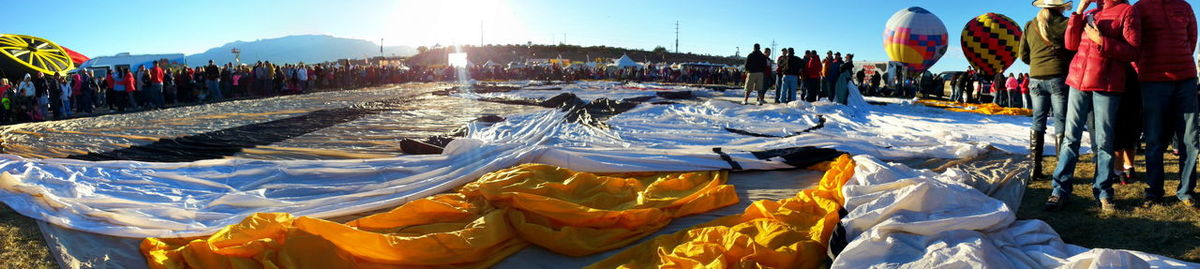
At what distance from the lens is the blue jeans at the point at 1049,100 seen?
11.9 feet

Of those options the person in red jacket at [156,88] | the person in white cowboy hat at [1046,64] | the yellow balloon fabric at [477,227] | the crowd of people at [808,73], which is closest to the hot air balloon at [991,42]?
the crowd of people at [808,73]

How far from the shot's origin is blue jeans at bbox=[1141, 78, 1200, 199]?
9.39 feet

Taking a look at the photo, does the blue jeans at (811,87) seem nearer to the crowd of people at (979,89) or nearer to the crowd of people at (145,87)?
the crowd of people at (979,89)

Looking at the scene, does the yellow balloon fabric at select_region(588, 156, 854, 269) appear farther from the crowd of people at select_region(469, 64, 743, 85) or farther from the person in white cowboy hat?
the crowd of people at select_region(469, 64, 743, 85)

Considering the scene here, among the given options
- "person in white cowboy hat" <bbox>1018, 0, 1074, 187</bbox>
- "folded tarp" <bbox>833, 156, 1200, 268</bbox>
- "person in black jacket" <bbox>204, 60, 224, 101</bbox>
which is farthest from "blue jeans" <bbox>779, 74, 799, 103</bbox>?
"person in black jacket" <bbox>204, 60, 224, 101</bbox>

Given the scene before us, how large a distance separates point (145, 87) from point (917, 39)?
20.0 m

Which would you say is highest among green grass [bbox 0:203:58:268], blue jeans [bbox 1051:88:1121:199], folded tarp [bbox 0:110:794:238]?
blue jeans [bbox 1051:88:1121:199]

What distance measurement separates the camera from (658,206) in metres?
2.97

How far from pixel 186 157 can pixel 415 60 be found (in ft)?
167

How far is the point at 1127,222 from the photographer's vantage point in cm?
271

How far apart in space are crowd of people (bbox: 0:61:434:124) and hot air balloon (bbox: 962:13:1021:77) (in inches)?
738

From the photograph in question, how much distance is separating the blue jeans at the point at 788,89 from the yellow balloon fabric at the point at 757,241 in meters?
7.84

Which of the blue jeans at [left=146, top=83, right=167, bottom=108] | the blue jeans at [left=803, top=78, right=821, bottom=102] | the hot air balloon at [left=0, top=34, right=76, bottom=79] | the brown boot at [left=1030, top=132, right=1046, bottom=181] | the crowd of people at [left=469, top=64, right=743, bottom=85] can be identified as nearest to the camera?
the brown boot at [left=1030, top=132, right=1046, bottom=181]

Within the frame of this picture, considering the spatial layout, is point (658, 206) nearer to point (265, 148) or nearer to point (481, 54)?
point (265, 148)
